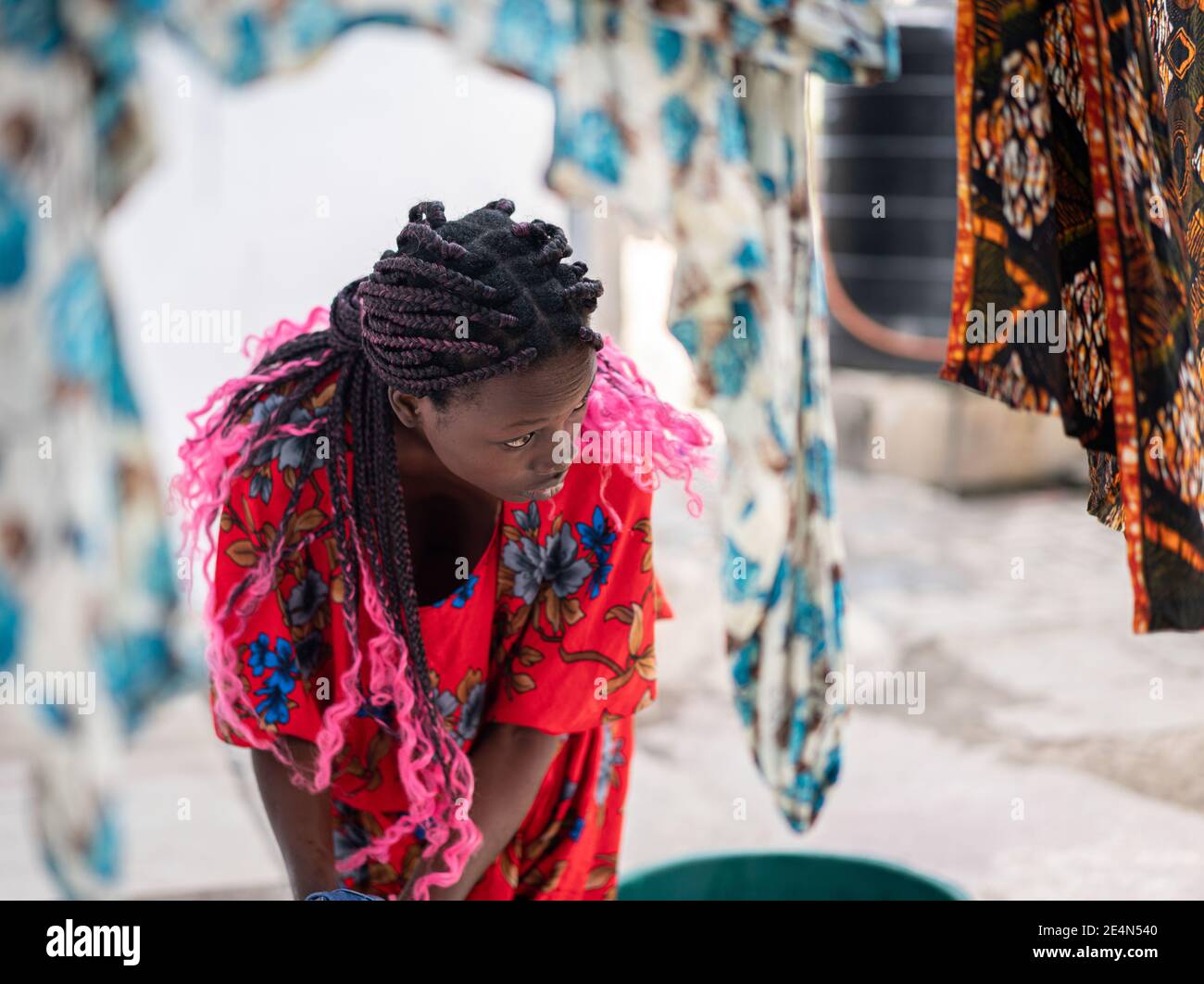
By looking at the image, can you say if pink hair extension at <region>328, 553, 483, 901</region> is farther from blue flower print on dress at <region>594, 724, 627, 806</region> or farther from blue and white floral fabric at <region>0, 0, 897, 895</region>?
blue and white floral fabric at <region>0, 0, 897, 895</region>

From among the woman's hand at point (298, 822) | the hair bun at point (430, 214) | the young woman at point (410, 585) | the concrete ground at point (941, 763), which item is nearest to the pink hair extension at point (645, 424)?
the young woman at point (410, 585)

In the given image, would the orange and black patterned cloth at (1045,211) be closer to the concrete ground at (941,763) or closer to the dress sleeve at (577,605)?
the dress sleeve at (577,605)

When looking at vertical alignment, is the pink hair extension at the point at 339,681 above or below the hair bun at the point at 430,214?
below

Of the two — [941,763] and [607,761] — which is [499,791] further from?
[941,763]

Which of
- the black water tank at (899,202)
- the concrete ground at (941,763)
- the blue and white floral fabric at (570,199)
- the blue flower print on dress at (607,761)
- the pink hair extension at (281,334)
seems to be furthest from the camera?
the black water tank at (899,202)

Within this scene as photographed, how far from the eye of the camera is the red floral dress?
1.58 meters

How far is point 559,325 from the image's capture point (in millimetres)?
1369

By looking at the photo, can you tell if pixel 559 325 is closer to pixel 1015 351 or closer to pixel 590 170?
pixel 1015 351

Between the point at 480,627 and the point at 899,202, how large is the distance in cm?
477

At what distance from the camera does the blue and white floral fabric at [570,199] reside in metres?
2.16

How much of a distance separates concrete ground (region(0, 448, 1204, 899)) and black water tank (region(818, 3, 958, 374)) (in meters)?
1.40

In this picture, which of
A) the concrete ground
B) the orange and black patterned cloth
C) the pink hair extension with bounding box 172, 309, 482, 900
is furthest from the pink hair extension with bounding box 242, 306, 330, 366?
the concrete ground

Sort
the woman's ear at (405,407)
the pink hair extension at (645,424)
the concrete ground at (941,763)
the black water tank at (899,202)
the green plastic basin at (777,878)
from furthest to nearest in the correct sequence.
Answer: the black water tank at (899,202)
the concrete ground at (941,763)
the green plastic basin at (777,878)
the pink hair extension at (645,424)
the woman's ear at (405,407)
